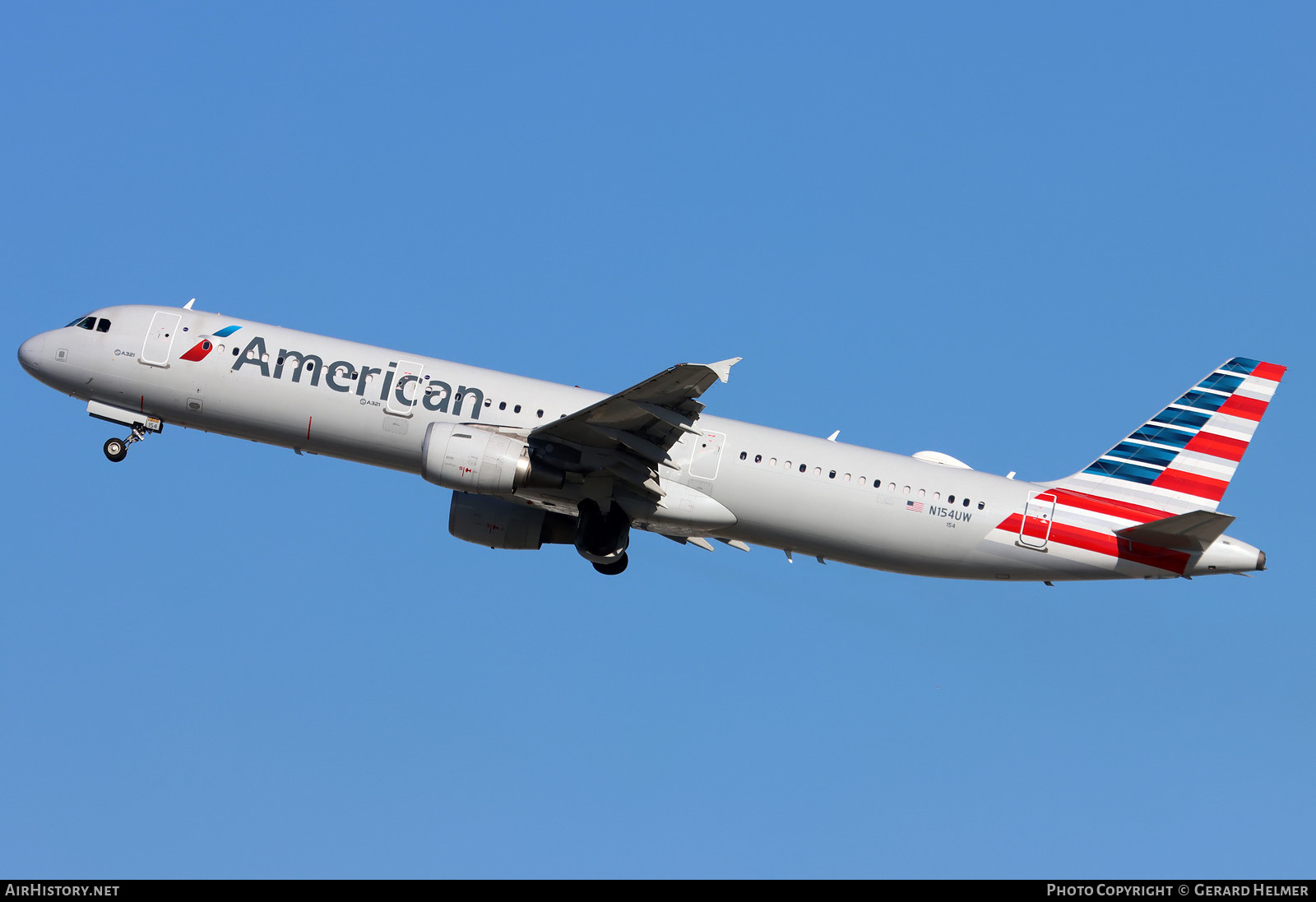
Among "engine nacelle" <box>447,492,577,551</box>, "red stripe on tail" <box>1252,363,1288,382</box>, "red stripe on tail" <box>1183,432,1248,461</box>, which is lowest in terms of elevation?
"engine nacelle" <box>447,492,577,551</box>

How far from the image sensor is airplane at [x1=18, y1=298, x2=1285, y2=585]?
35.0 m

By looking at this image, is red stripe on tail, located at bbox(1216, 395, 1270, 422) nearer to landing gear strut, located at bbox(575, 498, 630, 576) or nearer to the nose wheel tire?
landing gear strut, located at bbox(575, 498, 630, 576)

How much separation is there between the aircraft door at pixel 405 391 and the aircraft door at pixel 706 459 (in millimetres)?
7285

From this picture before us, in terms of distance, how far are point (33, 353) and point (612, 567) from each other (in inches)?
670

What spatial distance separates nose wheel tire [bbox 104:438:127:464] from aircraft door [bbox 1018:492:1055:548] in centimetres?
2425

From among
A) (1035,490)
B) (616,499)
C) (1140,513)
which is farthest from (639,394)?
(1140,513)

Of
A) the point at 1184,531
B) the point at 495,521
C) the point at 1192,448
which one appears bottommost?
the point at 495,521

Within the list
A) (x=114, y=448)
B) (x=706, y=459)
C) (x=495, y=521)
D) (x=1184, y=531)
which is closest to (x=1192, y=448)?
(x=1184, y=531)

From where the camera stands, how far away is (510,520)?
3884cm

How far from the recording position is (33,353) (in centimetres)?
3806

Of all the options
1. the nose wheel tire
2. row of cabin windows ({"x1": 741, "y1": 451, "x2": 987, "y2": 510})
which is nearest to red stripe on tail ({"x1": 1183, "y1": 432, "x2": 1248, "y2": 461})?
row of cabin windows ({"x1": 741, "y1": 451, "x2": 987, "y2": 510})

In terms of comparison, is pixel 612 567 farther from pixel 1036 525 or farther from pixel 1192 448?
pixel 1192 448
